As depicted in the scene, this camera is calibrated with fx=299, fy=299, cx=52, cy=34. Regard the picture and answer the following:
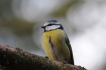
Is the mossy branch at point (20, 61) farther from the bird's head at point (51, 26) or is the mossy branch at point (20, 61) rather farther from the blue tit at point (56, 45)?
the bird's head at point (51, 26)

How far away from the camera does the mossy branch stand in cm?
230

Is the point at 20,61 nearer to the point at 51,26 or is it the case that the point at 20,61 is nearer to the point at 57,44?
the point at 57,44

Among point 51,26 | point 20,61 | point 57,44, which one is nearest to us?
point 20,61

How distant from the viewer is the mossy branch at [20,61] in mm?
2297

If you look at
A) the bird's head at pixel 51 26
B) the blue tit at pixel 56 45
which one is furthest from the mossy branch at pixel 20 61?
the bird's head at pixel 51 26

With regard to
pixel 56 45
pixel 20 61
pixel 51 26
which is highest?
pixel 51 26

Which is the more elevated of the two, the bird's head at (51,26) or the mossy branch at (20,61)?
the bird's head at (51,26)

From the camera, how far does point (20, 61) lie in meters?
2.37

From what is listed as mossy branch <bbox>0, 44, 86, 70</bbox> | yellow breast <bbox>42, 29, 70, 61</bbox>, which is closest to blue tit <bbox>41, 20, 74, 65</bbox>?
yellow breast <bbox>42, 29, 70, 61</bbox>

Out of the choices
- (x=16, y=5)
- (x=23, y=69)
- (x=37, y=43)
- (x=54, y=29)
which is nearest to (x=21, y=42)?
(x=37, y=43)

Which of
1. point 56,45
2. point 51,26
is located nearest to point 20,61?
point 56,45

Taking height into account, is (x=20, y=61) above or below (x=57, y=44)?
below

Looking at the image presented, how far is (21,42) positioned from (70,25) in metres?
1.21

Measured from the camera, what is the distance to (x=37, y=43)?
599cm
